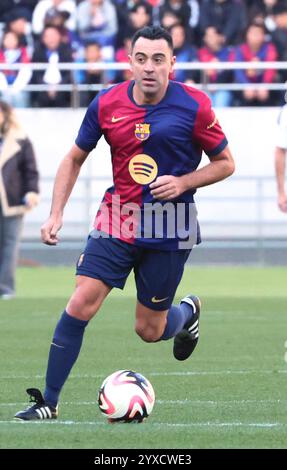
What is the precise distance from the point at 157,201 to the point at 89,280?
27.4 inches

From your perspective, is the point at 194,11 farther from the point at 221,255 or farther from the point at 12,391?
the point at 12,391

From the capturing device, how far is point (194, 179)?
8344mm

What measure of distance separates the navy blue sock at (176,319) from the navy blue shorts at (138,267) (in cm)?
41

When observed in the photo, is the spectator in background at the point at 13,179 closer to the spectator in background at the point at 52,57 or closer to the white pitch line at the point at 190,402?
the spectator in background at the point at 52,57

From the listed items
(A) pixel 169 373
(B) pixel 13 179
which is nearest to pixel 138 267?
(A) pixel 169 373

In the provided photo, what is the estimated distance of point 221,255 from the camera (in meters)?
22.9

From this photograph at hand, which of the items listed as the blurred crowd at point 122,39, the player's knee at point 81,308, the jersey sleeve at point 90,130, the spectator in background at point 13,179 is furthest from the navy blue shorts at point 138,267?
the blurred crowd at point 122,39

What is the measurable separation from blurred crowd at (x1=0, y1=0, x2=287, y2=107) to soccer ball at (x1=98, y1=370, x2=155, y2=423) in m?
14.9

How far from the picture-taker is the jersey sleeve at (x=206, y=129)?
8.40 meters

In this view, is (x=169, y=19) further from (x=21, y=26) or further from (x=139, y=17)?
(x=21, y=26)

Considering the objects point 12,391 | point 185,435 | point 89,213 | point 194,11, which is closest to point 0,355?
point 12,391

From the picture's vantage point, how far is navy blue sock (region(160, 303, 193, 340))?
934 cm

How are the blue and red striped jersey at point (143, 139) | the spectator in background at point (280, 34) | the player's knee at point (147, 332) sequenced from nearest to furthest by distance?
1. the blue and red striped jersey at point (143, 139)
2. the player's knee at point (147, 332)
3. the spectator in background at point (280, 34)

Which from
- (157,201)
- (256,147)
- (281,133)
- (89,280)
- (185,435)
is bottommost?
(185,435)
